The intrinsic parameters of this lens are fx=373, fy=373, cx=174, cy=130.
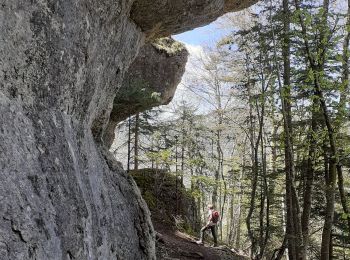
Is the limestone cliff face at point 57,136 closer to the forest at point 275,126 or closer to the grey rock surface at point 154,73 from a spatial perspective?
the forest at point 275,126

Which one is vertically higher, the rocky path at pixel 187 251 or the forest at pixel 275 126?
the forest at pixel 275 126

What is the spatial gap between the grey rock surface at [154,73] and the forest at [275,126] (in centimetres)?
107

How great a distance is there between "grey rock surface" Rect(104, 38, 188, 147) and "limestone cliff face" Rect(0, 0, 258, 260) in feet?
26.0

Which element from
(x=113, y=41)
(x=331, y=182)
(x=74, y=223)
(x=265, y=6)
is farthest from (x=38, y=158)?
(x=265, y=6)

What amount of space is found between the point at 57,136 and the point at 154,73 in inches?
492

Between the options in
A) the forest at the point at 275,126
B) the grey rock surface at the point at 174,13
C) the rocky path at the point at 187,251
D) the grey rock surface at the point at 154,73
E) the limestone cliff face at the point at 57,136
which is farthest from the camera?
the grey rock surface at the point at 154,73

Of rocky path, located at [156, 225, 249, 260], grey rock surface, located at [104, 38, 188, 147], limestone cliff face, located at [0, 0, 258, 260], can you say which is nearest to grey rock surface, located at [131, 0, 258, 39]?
limestone cliff face, located at [0, 0, 258, 260]

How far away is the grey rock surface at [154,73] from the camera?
1483 cm

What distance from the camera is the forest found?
8.01 m

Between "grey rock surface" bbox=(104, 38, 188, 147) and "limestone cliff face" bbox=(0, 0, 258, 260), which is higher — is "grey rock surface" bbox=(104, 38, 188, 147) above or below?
above

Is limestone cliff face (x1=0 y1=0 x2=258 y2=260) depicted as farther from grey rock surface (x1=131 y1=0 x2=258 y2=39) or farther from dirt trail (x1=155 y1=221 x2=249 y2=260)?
dirt trail (x1=155 y1=221 x2=249 y2=260)

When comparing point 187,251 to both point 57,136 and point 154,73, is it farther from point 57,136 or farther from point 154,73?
point 57,136

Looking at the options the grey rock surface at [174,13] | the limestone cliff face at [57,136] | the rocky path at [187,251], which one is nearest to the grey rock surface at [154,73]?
the rocky path at [187,251]

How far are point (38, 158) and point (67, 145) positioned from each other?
810mm
